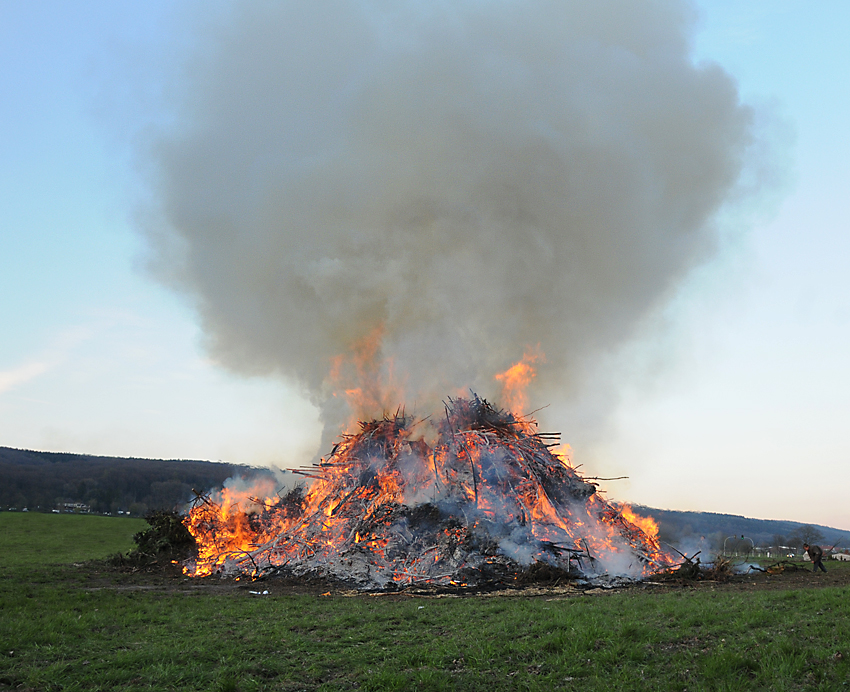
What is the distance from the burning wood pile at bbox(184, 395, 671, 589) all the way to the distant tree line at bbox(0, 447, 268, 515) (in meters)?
52.7

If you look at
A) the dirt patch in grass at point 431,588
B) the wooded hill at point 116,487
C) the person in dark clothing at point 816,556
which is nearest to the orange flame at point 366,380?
the dirt patch in grass at point 431,588

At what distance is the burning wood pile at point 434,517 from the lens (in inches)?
840

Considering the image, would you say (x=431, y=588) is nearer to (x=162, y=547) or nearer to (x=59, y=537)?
(x=162, y=547)

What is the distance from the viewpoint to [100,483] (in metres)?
99.4

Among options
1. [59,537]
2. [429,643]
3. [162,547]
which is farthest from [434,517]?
[59,537]

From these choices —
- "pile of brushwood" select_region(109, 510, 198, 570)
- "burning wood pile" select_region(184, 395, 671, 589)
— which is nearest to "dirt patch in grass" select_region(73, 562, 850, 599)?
"burning wood pile" select_region(184, 395, 671, 589)

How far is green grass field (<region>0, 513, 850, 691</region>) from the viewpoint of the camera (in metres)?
8.49

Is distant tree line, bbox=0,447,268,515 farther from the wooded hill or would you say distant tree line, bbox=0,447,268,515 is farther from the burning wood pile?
the burning wood pile

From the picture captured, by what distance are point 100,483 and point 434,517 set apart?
312ft

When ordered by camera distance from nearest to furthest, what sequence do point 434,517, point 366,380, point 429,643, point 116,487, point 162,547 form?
1. point 429,643
2. point 434,517
3. point 162,547
4. point 366,380
5. point 116,487

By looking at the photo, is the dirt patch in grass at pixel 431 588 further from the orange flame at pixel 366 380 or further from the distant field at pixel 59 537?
the orange flame at pixel 366 380

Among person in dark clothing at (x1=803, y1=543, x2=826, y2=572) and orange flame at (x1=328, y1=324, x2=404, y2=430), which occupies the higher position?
orange flame at (x1=328, y1=324, x2=404, y2=430)

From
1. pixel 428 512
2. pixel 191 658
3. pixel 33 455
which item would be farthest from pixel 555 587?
pixel 33 455

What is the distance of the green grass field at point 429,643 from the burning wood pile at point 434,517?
15.5 ft
